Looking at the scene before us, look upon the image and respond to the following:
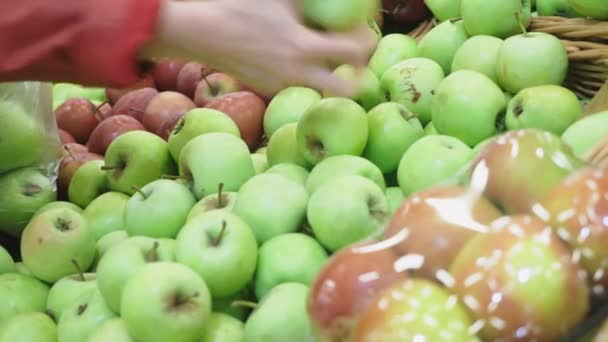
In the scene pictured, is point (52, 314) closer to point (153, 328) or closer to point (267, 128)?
point (153, 328)

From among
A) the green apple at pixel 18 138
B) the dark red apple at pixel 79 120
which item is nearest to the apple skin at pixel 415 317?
the green apple at pixel 18 138

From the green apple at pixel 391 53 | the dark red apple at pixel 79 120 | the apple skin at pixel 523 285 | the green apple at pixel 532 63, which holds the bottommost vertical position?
the dark red apple at pixel 79 120

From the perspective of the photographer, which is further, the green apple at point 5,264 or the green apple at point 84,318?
the green apple at point 5,264

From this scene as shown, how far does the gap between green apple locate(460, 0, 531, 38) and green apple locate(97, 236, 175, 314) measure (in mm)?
841

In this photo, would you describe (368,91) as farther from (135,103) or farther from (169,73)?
(169,73)

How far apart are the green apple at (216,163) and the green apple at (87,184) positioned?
279 millimetres

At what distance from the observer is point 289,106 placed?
1.58 m

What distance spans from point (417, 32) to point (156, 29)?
4.43 feet

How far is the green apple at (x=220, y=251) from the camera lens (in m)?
1.07

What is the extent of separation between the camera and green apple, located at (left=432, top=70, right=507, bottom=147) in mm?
1386

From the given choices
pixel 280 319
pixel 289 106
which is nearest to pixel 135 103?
pixel 289 106

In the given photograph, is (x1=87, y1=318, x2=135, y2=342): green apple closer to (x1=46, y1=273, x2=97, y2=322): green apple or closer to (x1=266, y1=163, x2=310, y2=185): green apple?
(x1=46, y1=273, x2=97, y2=322): green apple

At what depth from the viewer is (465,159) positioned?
4.11 feet

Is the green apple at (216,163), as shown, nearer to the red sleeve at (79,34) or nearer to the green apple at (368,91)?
the green apple at (368,91)
